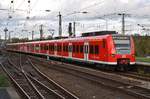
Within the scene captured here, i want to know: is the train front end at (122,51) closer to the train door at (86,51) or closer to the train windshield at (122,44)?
the train windshield at (122,44)

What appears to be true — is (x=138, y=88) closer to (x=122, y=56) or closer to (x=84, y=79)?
(x=84, y=79)

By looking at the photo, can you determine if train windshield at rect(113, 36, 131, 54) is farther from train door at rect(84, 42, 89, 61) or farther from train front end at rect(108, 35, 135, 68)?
Result: train door at rect(84, 42, 89, 61)

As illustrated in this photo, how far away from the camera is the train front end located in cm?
2823

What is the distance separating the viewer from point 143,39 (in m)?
66.7

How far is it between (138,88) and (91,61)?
517 inches

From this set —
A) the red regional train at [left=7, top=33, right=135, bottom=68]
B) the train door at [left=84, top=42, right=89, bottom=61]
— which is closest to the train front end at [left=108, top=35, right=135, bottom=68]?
the red regional train at [left=7, top=33, right=135, bottom=68]

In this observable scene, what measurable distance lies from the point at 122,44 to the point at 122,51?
55cm

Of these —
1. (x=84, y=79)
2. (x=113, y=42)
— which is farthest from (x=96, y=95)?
(x=113, y=42)

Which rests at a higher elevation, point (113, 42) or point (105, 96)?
point (113, 42)

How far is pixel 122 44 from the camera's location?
94.9ft

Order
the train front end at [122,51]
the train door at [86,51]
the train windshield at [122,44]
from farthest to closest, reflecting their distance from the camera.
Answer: the train door at [86,51], the train windshield at [122,44], the train front end at [122,51]

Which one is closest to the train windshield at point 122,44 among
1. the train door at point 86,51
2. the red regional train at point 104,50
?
the red regional train at point 104,50

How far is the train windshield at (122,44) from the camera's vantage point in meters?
28.6

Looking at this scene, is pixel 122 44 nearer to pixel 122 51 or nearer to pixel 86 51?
pixel 122 51
